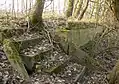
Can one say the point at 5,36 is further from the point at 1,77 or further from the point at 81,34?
the point at 81,34

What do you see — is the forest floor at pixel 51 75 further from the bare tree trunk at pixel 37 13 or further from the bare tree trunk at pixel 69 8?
the bare tree trunk at pixel 69 8

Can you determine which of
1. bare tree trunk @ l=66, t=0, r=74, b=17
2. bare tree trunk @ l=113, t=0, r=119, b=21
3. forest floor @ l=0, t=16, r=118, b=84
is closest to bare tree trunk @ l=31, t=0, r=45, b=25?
forest floor @ l=0, t=16, r=118, b=84

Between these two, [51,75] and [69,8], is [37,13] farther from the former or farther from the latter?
[69,8]

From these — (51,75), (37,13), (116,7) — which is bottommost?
(51,75)

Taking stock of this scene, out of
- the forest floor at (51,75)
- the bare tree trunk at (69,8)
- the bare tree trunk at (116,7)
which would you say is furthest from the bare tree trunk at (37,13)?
the bare tree trunk at (69,8)

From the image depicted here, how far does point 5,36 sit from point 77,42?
7.02ft

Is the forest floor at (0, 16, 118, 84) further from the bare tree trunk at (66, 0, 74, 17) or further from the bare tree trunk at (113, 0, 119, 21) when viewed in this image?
the bare tree trunk at (66, 0, 74, 17)

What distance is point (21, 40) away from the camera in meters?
5.21

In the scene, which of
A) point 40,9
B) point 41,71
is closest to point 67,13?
point 40,9

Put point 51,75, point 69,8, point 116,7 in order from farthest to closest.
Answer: point 69,8
point 116,7
point 51,75

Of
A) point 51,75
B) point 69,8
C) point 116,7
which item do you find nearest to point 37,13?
point 51,75

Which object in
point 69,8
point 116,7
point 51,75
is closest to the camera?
point 51,75

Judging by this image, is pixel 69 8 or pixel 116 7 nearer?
pixel 116 7

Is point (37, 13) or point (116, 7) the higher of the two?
point (116, 7)
